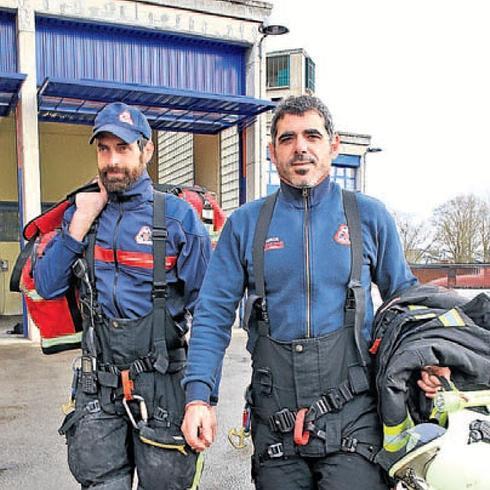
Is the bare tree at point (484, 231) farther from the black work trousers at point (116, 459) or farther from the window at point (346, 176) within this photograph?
the black work trousers at point (116, 459)

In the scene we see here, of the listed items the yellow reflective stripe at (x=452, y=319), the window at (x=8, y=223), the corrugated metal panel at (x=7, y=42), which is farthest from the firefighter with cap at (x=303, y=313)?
the window at (x=8, y=223)

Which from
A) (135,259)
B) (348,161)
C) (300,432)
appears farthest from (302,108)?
(348,161)

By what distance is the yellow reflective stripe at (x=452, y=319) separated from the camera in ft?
6.46

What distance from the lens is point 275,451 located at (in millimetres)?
2184

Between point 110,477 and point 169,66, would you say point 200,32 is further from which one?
point 110,477

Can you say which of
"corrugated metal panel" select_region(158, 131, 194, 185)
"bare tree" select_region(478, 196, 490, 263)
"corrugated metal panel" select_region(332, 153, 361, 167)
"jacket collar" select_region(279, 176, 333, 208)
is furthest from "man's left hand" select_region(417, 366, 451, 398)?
"bare tree" select_region(478, 196, 490, 263)

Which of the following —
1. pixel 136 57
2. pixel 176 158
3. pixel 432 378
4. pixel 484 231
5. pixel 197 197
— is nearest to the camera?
pixel 432 378

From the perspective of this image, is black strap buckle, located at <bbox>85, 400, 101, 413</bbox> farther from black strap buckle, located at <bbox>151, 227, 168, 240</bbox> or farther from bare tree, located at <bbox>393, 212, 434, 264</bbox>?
bare tree, located at <bbox>393, 212, 434, 264</bbox>

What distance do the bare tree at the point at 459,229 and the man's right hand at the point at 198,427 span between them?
105 ft

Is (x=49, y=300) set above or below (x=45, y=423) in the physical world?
above

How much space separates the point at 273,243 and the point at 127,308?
76 cm

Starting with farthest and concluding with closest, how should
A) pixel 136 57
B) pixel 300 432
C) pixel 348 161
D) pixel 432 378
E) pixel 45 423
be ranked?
pixel 348 161 < pixel 136 57 < pixel 45 423 < pixel 300 432 < pixel 432 378

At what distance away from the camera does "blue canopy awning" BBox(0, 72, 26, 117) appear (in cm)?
850

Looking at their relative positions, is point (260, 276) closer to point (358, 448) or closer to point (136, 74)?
point (358, 448)
